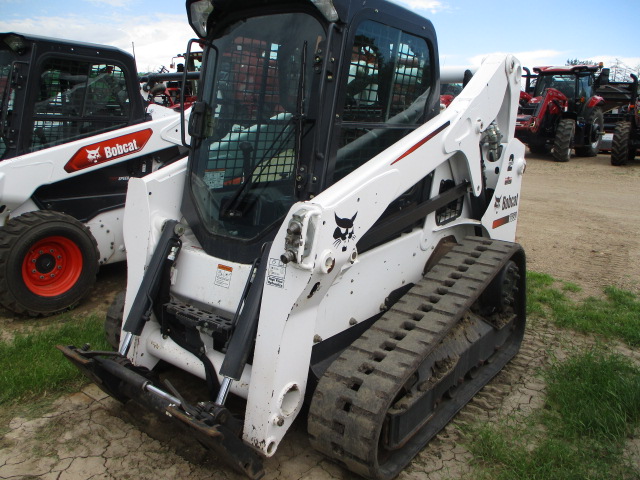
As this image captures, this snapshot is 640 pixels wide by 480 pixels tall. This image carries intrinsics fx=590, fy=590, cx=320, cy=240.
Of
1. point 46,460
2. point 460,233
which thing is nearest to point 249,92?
point 460,233

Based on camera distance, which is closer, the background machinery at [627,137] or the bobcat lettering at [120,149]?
the bobcat lettering at [120,149]

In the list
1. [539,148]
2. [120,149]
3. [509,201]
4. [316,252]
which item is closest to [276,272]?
[316,252]

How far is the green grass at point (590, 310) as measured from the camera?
15.8 ft

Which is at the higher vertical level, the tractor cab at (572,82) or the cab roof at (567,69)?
the cab roof at (567,69)

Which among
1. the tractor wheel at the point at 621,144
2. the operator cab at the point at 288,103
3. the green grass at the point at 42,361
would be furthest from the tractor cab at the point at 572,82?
the green grass at the point at 42,361

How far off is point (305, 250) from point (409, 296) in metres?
1.04

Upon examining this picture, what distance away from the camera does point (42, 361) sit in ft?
13.3

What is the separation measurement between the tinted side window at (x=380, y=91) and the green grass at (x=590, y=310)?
2429 mm

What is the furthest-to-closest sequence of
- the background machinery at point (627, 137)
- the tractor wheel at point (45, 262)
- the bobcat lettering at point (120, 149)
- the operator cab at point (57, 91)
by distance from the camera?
the background machinery at point (627, 137), the bobcat lettering at point (120, 149), the operator cab at point (57, 91), the tractor wheel at point (45, 262)

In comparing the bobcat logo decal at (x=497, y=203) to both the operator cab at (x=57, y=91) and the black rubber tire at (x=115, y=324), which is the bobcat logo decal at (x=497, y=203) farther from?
the operator cab at (x=57, y=91)

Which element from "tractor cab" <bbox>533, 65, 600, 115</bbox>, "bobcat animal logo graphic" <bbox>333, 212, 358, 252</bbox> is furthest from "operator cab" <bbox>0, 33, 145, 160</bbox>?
Answer: "tractor cab" <bbox>533, 65, 600, 115</bbox>

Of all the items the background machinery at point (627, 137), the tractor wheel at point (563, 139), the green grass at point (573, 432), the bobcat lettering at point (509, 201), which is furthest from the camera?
the tractor wheel at point (563, 139)

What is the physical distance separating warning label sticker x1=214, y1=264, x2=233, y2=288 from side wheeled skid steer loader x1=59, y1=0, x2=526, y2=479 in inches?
1.1

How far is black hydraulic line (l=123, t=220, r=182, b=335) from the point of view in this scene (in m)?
3.29
